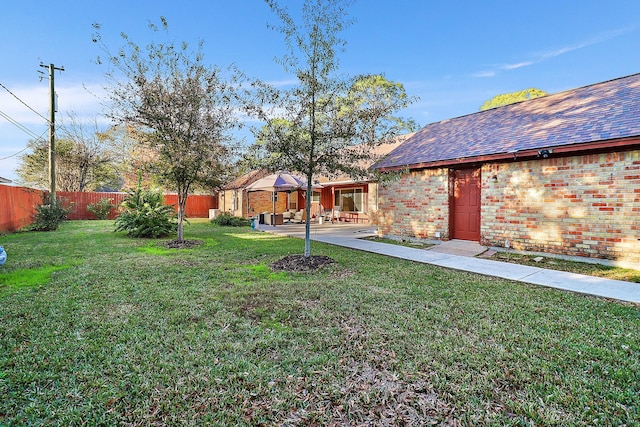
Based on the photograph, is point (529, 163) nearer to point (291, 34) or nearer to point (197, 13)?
point (291, 34)

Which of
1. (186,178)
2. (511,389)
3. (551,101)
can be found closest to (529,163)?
(551,101)

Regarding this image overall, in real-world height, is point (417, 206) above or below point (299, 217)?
above

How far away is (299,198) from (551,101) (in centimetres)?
1645

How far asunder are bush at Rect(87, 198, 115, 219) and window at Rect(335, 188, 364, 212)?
51.7ft

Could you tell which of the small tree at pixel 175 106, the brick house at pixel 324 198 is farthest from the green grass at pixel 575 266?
the brick house at pixel 324 198

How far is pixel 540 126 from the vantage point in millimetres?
8148

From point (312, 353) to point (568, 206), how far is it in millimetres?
7149

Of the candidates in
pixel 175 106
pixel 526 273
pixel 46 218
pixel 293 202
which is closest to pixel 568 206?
pixel 526 273

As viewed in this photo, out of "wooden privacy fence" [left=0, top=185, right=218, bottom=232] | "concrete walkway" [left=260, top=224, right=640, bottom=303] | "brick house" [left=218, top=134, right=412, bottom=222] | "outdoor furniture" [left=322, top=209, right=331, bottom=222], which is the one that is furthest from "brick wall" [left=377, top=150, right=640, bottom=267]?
"wooden privacy fence" [left=0, top=185, right=218, bottom=232]

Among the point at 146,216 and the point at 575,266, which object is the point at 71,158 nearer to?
the point at 146,216

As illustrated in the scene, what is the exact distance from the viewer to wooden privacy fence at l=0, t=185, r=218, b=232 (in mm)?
12086

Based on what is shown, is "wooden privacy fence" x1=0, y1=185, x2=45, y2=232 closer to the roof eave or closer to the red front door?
the roof eave

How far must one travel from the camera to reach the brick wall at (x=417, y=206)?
9.45 m

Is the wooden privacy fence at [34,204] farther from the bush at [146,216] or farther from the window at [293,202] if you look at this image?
the window at [293,202]
